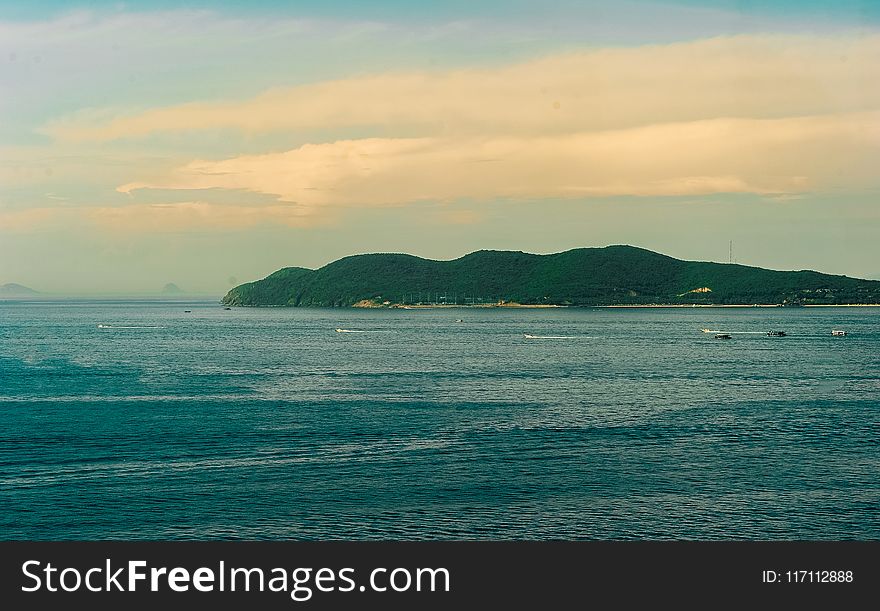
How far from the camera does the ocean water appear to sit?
3894 centimetres

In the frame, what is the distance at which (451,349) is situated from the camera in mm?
148750

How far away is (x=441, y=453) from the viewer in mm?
53531

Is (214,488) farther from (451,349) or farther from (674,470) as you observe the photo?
(451,349)

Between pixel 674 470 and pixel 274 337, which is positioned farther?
pixel 274 337

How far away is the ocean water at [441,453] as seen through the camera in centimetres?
3894

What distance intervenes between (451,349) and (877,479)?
10411 cm

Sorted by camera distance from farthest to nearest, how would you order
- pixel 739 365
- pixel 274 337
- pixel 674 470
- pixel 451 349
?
pixel 274 337, pixel 451 349, pixel 739 365, pixel 674 470
